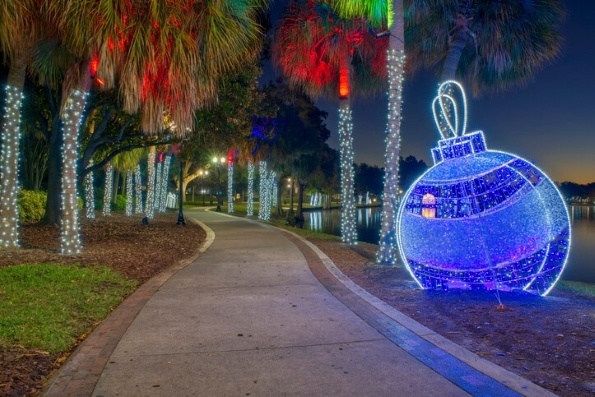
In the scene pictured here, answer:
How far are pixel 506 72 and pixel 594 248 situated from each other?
1801 cm

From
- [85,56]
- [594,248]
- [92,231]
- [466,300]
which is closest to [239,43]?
[85,56]

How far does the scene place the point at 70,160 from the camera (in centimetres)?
1177

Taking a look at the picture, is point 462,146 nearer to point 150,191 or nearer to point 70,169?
point 70,169

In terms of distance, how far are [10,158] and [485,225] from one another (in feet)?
33.4

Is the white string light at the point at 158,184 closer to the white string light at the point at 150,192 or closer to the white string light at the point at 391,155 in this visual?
the white string light at the point at 150,192

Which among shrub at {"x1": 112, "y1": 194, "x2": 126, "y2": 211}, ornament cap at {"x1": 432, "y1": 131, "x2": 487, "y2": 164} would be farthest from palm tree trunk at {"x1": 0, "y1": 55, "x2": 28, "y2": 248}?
shrub at {"x1": 112, "y1": 194, "x2": 126, "y2": 211}

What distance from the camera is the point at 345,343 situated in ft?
19.3

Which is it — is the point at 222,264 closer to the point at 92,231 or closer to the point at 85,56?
the point at 85,56

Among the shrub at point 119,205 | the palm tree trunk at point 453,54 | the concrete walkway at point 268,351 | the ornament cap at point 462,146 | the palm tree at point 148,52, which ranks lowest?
the concrete walkway at point 268,351

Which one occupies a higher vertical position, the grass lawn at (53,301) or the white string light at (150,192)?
the white string light at (150,192)

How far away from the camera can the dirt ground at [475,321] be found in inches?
196

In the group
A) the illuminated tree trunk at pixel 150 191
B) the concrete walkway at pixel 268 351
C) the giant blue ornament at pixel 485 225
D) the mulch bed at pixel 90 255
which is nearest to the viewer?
the concrete walkway at pixel 268 351

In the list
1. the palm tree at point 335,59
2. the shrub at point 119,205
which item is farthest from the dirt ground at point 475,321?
the shrub at point 119,205

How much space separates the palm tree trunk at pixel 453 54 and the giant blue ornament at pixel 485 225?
5.49 m
